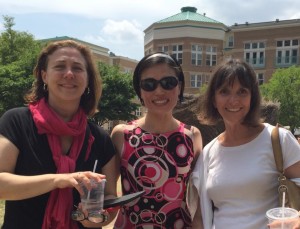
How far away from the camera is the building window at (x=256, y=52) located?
1804 inches

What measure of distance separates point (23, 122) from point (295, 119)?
33.1 metres

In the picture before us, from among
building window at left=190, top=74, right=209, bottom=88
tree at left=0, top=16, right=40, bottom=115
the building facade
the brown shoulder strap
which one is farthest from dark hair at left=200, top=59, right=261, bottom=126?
building window at left=190, top=74, right=209, bottom=88

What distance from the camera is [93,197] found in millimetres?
2197

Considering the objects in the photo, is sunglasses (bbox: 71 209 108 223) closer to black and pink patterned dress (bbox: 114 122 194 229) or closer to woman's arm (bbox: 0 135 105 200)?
woman's arm (bbox: 0 135 105 200)

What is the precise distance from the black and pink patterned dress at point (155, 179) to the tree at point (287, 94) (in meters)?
30.8

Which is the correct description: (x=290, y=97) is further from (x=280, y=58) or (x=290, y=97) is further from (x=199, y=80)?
(x=199, y=80)

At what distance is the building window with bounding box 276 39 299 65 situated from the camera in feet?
144

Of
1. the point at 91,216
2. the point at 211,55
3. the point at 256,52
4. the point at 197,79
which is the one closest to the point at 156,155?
the point at 91,216

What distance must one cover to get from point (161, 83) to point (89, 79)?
500 mm

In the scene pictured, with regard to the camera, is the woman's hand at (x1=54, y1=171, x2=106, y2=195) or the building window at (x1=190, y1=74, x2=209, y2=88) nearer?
the woman's hand at (x1=54, y1=171, x2=106, y2=195)

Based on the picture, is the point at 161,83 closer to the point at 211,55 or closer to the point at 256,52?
the point at 256,52

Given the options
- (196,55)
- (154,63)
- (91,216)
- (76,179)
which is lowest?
(91,216)

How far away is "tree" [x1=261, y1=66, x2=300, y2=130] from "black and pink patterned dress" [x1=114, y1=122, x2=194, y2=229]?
1213 inches

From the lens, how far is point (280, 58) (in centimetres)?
4475
